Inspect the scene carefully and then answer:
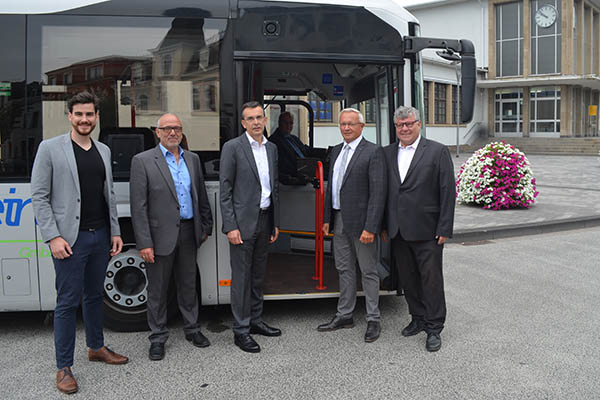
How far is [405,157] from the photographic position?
15.4 ft

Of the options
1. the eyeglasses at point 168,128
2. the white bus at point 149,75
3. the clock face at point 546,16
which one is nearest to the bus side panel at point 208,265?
the white bus at point 149,75

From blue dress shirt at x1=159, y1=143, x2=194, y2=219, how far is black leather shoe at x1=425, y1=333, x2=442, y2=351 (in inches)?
85.5

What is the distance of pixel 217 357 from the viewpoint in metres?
4.38

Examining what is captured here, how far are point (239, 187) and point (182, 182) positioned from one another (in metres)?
0.45

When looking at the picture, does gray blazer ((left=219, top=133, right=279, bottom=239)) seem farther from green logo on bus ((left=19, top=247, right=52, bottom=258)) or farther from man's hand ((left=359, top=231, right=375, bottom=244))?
green logo on bus ((left=19, top=247, right=52, bottom=258))

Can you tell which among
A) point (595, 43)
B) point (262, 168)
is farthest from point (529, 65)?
point (262, 168)

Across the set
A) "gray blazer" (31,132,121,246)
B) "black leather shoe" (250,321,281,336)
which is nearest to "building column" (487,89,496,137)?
"black leather shoe" (250,321,281,336)

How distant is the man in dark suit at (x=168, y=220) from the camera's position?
4.27m

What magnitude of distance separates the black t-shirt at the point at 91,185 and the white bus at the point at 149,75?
797 millimetres

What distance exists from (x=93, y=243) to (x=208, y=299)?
4.59ft

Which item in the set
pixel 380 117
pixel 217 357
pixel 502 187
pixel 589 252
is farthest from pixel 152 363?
pixel 502 187

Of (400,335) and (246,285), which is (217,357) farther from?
(400,335)

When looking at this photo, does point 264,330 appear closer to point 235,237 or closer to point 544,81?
point 235,237

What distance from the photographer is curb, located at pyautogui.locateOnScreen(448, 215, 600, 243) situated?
9703mm
